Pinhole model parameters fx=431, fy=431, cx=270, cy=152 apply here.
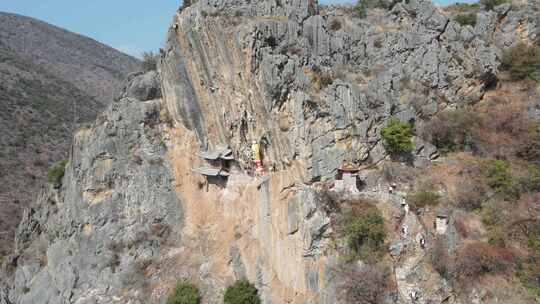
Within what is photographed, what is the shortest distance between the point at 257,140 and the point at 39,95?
61.1 metres

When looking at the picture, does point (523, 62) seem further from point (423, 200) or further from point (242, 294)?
point (242, 294)

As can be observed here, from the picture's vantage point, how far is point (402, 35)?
26.8 meters

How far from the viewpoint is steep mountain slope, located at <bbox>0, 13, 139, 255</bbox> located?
178 feet

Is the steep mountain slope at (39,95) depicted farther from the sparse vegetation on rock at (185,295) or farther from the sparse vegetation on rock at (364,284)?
the sparse vegetation on rock at (364,284)

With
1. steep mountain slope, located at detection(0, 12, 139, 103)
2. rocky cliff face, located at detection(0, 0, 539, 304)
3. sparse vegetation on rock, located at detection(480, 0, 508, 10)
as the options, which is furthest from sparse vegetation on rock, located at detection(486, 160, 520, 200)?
steep mountain slope, located at detection(0, 12, 139, 103)

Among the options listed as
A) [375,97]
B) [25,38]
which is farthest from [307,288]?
[25,38]

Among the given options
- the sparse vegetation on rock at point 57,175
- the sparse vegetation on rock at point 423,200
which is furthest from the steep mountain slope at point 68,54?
the sparse vegetation on rock at point 423,200

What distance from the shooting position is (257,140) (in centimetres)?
2488

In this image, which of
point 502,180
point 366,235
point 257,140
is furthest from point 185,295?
point 502,180

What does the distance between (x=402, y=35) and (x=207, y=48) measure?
12050 mm

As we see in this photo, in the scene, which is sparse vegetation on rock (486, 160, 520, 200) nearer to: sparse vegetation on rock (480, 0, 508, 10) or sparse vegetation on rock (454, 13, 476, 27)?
sparse vegetation on rock (454, 13, 476, 27)

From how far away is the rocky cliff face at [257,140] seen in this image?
22953mm

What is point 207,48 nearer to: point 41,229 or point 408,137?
point 408,137

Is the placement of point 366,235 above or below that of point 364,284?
above
